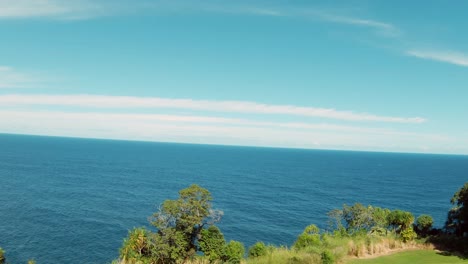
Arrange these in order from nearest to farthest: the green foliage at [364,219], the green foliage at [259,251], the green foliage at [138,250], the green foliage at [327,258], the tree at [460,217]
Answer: the green foliage at [327,258] → the green foliage at [259,251] → the green foliage at [138,250] → the tree at [460,217] → the green foliage at [364,219]

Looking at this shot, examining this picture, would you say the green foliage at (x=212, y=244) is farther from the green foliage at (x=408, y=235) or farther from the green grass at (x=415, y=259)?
the green foliage at (x=408, y=235)

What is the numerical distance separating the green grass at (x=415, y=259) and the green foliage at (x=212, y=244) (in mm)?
11131

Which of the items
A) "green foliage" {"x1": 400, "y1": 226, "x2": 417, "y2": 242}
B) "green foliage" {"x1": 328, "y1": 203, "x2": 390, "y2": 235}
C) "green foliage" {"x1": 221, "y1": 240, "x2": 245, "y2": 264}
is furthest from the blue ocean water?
"green foliage" {"x1": 400, "y1": 226, "x2": 417, "y2": 242}

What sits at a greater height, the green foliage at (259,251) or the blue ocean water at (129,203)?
the green foliage at (259,251)

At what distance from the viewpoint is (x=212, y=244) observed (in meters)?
31.3

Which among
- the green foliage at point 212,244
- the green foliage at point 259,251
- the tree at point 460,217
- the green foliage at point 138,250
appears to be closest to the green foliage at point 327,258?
the green foliage at point 259,251

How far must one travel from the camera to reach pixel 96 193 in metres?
99.7

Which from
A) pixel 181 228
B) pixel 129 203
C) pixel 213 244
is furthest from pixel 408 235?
pixel 129 203

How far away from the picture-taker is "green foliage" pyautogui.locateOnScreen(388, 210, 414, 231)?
35375mm

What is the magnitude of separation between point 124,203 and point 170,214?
6315 centimetres

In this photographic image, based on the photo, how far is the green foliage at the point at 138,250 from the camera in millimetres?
32406

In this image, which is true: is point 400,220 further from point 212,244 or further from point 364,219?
point 212,244

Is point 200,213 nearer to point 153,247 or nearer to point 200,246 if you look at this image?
point 200,246

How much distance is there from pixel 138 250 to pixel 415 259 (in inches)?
968
